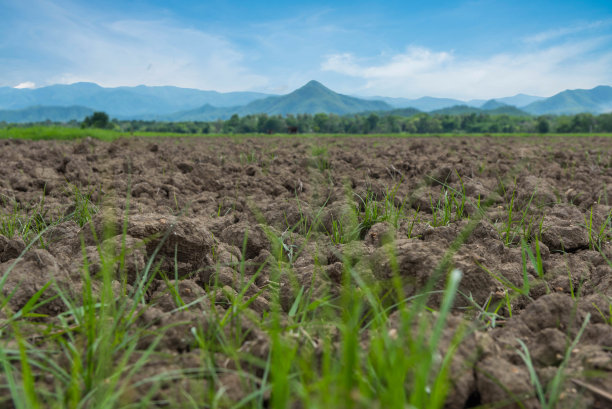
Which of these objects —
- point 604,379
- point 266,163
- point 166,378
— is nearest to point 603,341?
point 604,379

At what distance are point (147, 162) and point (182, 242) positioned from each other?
13.9 ft

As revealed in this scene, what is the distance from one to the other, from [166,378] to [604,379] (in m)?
1.09

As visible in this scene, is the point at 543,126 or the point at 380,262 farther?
the point at 543,126

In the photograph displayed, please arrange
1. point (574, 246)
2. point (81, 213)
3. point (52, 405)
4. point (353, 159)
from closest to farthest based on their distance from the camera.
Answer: point (52, 405) < point (574, 246) < point (81, 213) < point (353, 159)

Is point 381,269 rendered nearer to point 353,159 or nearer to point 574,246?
point 574,246

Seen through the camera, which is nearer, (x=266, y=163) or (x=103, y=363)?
(x=103, y=363)

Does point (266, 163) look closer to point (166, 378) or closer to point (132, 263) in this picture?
point (132, 263)

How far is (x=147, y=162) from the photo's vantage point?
5.78m

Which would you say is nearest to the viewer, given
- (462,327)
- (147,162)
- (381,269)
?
(462,327)

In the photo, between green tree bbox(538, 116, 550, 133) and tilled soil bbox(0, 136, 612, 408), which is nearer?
tilled soil bbox(0, 136, 612, 408)

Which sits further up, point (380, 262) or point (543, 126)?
point (543, 126)

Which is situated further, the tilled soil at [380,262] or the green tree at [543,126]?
the green tree at [543,126]

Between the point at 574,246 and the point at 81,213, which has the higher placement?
the point at 81,213

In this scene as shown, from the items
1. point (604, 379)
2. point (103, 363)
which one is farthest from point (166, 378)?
point (604, 379)
